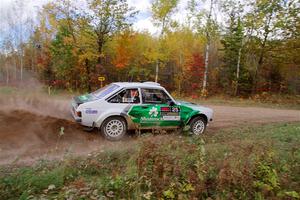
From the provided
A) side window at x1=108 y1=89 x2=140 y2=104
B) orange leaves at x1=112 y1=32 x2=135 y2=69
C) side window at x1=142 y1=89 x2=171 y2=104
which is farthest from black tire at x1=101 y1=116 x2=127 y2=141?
orange leaves at x1=112 y1=32 x2=135 y2=69

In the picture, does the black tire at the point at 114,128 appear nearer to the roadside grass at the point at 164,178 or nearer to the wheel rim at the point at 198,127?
the roadside grass at the point at 164,178

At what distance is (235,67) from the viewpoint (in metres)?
27.8

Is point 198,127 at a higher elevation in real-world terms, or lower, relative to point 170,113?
lower

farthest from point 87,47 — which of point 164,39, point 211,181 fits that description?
point 211,181

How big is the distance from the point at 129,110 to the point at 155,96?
39.6 inches

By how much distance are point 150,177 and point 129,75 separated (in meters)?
28.4

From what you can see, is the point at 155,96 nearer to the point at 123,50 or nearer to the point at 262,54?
the point at 123,50

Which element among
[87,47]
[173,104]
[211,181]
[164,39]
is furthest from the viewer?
[164,39]

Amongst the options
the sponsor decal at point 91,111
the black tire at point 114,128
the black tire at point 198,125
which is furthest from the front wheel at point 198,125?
the sponsor decal at point 91,111

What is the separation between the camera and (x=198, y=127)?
8.94 metres

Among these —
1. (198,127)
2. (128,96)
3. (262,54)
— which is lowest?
(198,127)

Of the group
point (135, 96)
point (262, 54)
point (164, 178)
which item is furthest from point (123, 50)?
point (164, 178)

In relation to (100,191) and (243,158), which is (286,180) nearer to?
(243,158)

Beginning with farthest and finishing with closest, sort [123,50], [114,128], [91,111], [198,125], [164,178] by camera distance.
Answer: [123,50]
[198,125]
[114,128]
[91,111]
[164,178]
